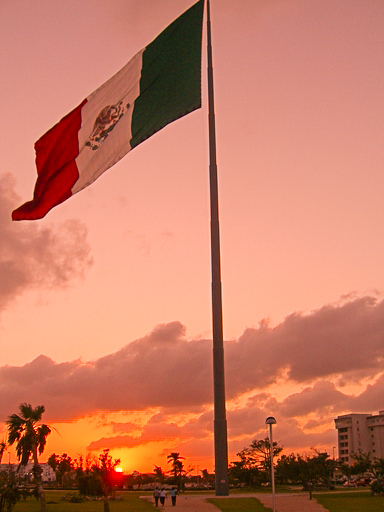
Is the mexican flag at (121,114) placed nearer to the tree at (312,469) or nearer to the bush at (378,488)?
the bush at (378,488)

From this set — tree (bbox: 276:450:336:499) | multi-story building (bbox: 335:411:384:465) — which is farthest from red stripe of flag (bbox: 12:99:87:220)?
multi-story building (bbox: 335:411:384:465)

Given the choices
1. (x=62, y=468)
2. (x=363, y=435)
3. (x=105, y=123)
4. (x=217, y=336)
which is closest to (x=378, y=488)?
(x=217, y=336)

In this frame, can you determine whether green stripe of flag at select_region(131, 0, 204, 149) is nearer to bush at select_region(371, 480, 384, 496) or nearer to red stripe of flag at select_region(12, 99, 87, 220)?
red stripe of flag at select_region(12, 99, 87, 220)

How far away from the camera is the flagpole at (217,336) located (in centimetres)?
1375

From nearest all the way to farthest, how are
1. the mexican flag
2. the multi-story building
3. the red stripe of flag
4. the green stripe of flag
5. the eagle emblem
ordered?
the green stripe of flag → the mexican flag → the eagle emblem → the red stripe of flag → the multi-story building

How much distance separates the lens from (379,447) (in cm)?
18612

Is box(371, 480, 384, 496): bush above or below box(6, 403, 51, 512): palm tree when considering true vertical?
below

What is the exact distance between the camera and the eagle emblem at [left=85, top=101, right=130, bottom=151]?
18750 mm

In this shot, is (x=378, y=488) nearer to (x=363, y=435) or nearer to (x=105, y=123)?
(x=105, y=123)

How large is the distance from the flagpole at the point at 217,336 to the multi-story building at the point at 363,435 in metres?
190

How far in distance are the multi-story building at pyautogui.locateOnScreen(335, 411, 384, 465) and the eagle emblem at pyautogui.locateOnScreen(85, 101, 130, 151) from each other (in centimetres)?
18921

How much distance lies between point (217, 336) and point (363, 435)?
196m

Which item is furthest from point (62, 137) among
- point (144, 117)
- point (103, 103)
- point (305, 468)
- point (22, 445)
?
point (305, 468)

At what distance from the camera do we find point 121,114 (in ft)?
61.3
